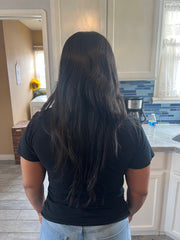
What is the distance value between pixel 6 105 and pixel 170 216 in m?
2.77

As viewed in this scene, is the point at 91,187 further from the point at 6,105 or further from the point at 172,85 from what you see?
the point at 6,105

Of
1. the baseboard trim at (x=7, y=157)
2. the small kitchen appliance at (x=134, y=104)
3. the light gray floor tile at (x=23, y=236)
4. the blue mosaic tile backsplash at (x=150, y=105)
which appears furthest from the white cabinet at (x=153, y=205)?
the baseboard trim at (x=7, y=157)

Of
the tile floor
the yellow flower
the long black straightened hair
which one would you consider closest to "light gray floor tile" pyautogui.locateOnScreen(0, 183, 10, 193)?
the tile floor

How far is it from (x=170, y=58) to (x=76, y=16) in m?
1.01

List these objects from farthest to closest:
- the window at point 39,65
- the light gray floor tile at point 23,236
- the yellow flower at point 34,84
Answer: the window at point 39,65
the yellow flower at point 34,84
the light gray floor tile at point 23,236

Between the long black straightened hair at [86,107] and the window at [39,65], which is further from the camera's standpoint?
the window at [39,65]

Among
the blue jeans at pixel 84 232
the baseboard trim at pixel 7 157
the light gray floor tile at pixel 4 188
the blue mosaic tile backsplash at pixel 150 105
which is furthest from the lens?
the baseboard trim at pixel 7 157

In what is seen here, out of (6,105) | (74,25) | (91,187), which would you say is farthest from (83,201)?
(6,105)

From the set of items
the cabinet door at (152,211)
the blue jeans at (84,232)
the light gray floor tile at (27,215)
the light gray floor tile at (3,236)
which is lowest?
the light gray floor tile at (3,236)

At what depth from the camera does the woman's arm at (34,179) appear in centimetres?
74

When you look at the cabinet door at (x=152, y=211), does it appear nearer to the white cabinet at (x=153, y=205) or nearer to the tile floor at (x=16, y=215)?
the white cabinet at (x=153, y=205)

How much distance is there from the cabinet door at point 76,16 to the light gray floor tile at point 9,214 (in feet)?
5.87

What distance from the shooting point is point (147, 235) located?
5.29 ft

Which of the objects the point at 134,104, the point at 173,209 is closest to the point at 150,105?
the point at 134,104
